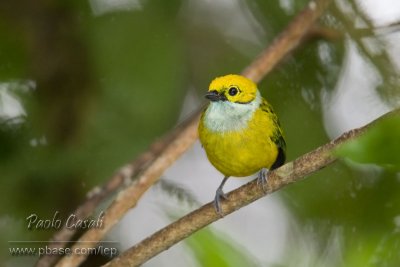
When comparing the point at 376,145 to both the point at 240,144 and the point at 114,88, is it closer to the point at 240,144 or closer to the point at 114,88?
the point at 240,144

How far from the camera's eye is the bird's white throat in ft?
5.51

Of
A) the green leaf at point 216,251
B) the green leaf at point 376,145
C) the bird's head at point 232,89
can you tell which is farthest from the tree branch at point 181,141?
the green leaf at point 376,145

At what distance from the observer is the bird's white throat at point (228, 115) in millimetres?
1681

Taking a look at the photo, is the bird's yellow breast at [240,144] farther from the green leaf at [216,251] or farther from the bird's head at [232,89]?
the green leaf at [216,251]

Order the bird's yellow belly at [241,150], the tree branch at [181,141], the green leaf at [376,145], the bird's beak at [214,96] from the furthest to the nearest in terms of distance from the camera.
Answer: the bird's beak at [214,96]
the bird's yellow belly at [241,150]
the tree branch at [181,141]
the green leaf at [376,145]

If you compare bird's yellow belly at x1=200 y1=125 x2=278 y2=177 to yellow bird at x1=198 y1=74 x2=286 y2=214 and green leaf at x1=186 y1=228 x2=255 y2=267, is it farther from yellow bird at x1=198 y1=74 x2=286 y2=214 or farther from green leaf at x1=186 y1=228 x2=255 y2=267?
green leaf at x1=186 y1=228 x2=255 y2=267

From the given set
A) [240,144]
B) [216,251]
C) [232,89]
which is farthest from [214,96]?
[216,251]

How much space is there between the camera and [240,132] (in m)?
1.67

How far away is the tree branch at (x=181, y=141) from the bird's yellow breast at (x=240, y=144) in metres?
0.08

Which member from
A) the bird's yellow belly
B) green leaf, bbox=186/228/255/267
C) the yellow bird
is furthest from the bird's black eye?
green leaf, bbox=186/228/255/267

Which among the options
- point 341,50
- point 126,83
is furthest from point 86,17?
point 341,50

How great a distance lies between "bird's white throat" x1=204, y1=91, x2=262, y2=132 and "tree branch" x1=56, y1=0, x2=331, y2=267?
3.0 inches

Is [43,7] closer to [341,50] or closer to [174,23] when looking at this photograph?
[174,23]

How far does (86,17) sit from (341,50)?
2.57 feet
